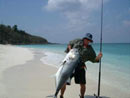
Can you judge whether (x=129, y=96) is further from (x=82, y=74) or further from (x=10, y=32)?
(x=10, y=32)

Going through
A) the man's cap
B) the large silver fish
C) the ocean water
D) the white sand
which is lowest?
the ocean water

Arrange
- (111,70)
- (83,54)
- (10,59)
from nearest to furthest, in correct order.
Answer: (83,54) < (111,70) < (10,59)

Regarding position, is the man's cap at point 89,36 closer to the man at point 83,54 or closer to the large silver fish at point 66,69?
the man at point 83,54

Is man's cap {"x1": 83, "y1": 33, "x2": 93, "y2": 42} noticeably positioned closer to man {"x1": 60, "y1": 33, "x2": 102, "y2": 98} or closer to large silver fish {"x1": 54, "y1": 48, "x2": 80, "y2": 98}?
man {"x1": 60, "y1": 33, "x2": 102, "y2": 98}

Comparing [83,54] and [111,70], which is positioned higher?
[83,54]

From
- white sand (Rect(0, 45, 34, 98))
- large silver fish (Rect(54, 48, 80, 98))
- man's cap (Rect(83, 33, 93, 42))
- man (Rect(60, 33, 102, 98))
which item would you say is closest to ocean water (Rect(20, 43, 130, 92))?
white sand (Rect(0, 45, 34, 98))

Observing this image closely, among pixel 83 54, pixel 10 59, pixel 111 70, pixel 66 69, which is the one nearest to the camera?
pixel 66 69

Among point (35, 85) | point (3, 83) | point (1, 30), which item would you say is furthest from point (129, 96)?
point (1, 30)

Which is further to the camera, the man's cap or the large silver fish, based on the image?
the man's cap

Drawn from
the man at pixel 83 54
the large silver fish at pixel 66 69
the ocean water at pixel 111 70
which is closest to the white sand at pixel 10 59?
the ocean water at pixel 111 70

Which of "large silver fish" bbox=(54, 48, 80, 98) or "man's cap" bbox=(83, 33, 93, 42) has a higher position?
"man's cap" bbox=(83, 33, 93, 42)

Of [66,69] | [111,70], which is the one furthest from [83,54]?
[111,70]

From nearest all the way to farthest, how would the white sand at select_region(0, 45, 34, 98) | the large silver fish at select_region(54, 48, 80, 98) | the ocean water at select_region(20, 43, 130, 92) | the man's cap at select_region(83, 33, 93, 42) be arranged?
the large silver fish at select_region(54, 48, 80, 98), the man's cap at select_region(83, 33, 93, 42), the ocean water at select_region(20, 43, 130, 92), the white sand at select_region(0, 45, 34, 98)

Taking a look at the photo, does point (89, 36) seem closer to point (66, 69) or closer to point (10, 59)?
point (66, 69)
